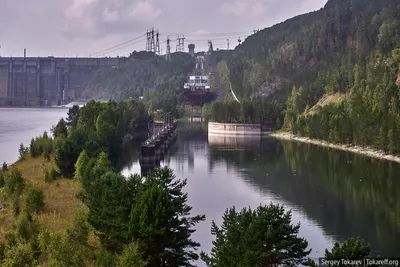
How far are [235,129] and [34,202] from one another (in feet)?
209

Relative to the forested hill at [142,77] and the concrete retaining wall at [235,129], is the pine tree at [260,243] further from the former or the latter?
the forested hill at [142,77]

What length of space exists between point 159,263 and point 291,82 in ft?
319

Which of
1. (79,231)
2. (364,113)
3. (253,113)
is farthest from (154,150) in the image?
(253,113)

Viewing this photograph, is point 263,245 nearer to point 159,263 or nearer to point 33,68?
point 159,263

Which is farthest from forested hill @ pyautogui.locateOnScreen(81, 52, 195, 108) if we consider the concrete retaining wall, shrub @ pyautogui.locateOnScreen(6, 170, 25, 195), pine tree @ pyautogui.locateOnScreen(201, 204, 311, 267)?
pine tree @ pyautogui.locateOnScreen(201, 204, 311, 267)

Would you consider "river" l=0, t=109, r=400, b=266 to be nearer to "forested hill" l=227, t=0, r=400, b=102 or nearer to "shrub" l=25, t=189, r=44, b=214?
"shrub" l=25, t=189, r=44, b=214

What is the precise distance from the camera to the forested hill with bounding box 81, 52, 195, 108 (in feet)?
464

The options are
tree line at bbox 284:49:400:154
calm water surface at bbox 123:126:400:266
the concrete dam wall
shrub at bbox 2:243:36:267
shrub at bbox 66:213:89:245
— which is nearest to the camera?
shrub at bbox 2:243:36:267

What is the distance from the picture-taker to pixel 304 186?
38.0 m

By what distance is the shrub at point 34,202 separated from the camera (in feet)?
77.0

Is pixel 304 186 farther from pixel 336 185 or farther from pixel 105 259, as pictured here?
pixel 105 259

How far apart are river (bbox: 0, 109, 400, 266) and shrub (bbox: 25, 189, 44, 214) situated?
6.83 meters

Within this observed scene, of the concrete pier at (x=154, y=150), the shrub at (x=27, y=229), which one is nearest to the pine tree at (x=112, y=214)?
the shrub at (x=27, y=229)

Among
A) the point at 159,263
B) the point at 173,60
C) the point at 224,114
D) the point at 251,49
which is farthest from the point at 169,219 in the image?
the point at 173,60
